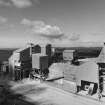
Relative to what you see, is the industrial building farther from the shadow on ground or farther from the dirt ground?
the shadow on ground

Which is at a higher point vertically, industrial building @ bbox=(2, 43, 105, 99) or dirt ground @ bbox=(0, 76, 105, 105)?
industrial building @ bbox=(2, 43, 105, 99)

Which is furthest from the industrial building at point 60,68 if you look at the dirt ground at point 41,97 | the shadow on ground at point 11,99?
the shadow on ground at point 11,99

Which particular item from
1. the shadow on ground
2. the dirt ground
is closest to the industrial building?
the dirt ground

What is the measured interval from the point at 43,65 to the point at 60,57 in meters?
14.8

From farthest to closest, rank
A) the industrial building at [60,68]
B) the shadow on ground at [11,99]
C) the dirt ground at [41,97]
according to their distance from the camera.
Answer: the industrial building at [60,68]
the dirt ground at [41,97]
the shadow on ground at [11,99]

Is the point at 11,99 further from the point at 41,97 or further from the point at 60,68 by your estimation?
the point at 60,68

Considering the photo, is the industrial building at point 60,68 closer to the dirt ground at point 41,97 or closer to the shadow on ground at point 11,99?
the dirt ground at point 41,97

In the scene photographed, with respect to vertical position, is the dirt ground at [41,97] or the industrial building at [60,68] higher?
the industrial building at [60,68]

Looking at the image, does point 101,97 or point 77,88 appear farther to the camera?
point 77,88

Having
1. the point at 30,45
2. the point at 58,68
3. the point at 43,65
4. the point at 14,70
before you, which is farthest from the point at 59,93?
the point at 30,45

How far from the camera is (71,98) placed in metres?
27.8

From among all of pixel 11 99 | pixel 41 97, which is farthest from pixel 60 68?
pixel 11 99

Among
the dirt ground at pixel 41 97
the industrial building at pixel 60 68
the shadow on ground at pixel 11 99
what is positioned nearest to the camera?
the shadow on ground at pixel 11 99

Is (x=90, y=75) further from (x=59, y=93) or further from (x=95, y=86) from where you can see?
(x=59, y=93)
